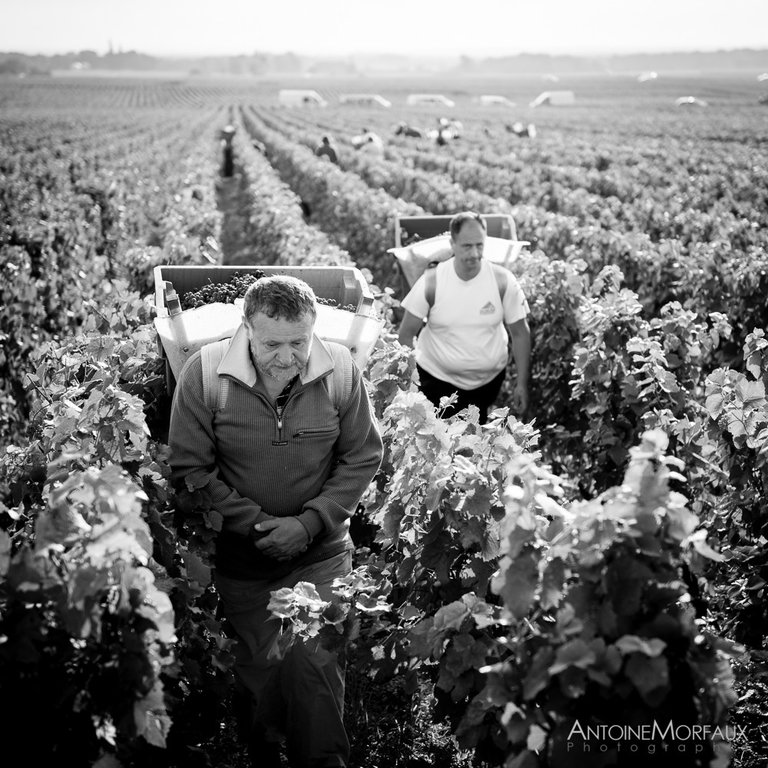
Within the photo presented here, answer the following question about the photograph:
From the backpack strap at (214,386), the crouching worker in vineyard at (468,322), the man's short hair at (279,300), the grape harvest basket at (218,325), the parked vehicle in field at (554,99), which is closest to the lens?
the man's short hair at (279,300)

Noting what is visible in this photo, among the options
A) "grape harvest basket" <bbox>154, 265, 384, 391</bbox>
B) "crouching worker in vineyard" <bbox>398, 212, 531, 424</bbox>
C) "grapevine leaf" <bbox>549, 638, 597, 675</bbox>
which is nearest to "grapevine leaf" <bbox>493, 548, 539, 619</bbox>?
"grapevine leaf" <bbox>549, 638, 597, 675</bbox>

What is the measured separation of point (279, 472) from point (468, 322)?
7.37ft

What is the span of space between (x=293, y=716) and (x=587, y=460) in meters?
3.64

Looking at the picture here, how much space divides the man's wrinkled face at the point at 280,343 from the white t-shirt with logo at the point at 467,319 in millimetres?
2210

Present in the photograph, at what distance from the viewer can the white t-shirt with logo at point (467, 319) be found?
518 cm

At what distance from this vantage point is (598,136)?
139 feet

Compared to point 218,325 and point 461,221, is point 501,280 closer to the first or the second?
point 461,221

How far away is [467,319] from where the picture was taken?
5.20 metres

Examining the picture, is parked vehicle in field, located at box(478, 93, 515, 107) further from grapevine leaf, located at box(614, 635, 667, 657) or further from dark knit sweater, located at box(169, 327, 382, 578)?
grapevine leaf, located at box(614, 635, 667, 657)

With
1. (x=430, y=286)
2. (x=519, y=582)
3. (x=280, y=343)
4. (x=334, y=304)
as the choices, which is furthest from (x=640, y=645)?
(x=430, y=286)

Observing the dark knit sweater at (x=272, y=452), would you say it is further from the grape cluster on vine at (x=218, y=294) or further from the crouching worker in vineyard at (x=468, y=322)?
the crouching worker in vineyard at (x=468, y=322)

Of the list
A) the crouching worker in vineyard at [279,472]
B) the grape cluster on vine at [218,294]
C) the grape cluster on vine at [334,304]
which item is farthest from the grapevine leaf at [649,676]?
the grape cluster on vine at [218,294]

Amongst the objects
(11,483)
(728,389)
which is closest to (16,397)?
(11,483)

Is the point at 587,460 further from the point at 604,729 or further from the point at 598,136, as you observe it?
the point at 598,136
